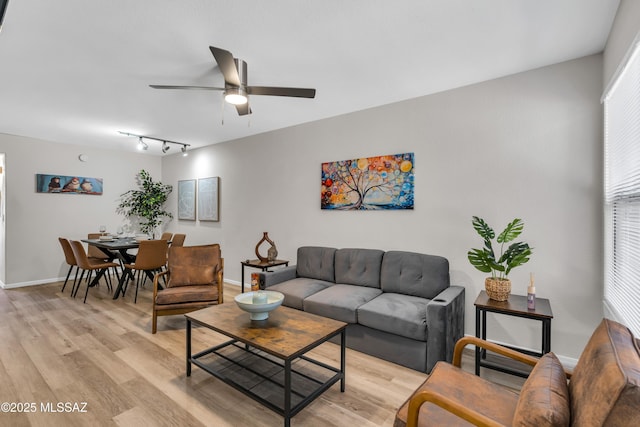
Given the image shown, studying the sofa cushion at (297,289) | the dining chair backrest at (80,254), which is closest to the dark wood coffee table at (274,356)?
the sofa cushion at (297,289)

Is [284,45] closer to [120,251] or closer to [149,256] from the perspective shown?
[149,256]

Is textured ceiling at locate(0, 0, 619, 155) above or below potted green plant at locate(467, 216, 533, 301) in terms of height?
above

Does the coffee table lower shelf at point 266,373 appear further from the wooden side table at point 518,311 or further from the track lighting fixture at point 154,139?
the track lighting fixture at point 154,139

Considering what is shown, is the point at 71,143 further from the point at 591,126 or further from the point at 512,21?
the point at 591,126

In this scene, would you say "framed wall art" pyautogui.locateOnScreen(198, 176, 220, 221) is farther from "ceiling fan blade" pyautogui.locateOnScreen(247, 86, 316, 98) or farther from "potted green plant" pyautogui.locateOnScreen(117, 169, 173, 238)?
"ceiling fan blade" pyautogui.locateOnScreen(247, 86, 316, 98)

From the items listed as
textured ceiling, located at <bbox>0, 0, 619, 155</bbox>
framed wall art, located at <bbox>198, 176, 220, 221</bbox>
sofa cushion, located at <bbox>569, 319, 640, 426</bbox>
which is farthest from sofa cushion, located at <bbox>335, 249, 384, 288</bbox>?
framed wall art, located at <bbox>198, 176, 220, 221</bbox>

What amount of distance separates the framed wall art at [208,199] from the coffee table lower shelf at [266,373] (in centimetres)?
326

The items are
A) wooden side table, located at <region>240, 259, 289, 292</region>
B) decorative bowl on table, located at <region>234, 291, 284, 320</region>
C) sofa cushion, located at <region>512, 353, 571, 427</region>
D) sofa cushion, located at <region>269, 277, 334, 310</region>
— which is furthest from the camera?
wooden side table, located at <region>240, 259, 289, 292</region>

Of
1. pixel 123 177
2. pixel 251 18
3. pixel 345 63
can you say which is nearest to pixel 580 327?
pixel 345 63

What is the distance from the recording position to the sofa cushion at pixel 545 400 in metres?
0.97

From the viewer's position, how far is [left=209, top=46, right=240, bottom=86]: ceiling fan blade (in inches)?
79.2

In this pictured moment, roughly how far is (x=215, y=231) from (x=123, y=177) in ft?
8.11

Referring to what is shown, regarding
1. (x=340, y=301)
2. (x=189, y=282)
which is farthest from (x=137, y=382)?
(x=340, y=301)

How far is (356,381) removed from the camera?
229 cm
